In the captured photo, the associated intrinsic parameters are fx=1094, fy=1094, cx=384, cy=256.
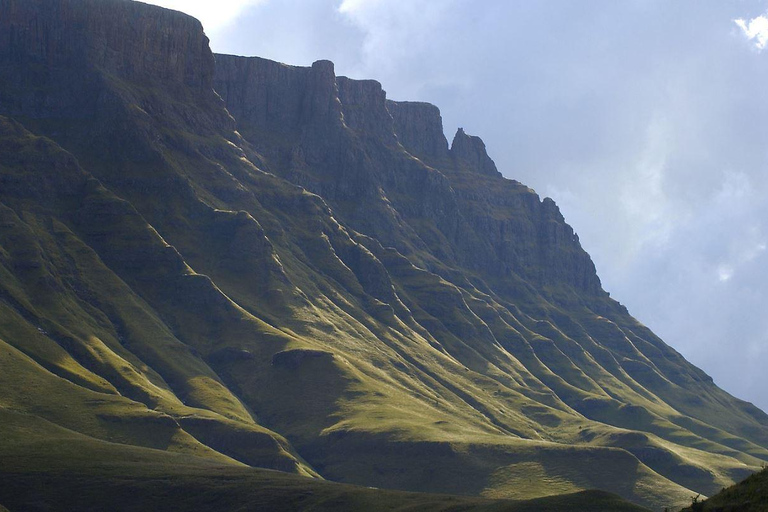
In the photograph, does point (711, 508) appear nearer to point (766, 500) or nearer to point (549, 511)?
point (766, 500)

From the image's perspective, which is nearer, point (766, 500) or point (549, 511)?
point (766, 500)

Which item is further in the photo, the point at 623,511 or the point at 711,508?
the point at 623,511

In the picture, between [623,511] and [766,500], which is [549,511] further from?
[766,500]

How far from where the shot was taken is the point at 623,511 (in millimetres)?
199875

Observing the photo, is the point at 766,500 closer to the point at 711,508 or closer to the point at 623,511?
the point at 711,508

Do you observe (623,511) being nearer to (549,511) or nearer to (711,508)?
(549,511)

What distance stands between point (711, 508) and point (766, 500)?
5.65m

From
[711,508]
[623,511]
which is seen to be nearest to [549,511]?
[623,511]

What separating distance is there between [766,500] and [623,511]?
92.8 meters

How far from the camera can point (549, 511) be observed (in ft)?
654

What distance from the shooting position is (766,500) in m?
110

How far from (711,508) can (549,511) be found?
292 feet

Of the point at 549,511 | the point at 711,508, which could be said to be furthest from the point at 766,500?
the point at 549,511
